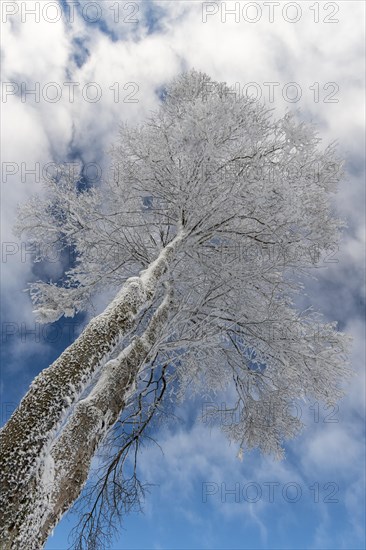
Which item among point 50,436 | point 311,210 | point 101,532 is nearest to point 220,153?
point 311,210

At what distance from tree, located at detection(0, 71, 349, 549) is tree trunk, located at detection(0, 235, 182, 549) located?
4 centimetres

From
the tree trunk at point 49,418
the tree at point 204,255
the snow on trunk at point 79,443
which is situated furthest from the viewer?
the tree at point 204,255

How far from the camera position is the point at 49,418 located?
3766 mm

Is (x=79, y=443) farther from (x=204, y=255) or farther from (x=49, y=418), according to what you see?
(x=204, y=255)

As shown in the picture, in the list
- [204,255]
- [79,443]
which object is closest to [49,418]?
[79,443]

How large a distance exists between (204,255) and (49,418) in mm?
4737

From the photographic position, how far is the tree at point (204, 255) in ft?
21.0

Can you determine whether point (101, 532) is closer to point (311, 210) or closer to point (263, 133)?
point (311, 210)

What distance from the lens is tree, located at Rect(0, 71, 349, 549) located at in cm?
639

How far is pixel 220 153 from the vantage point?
22.9 ft

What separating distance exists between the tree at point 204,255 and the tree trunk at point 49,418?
4cm

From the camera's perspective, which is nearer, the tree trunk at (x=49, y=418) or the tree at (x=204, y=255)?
the tree trunk at (x=49, y=418)

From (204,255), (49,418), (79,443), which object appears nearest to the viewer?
(49,418)

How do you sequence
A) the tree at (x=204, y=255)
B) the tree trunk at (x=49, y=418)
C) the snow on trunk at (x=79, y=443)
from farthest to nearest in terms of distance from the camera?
the tree at (x=204, y=255) → the snow on trunk at (x=79, y=443) → the tree trunk at (x=49, y=418)
